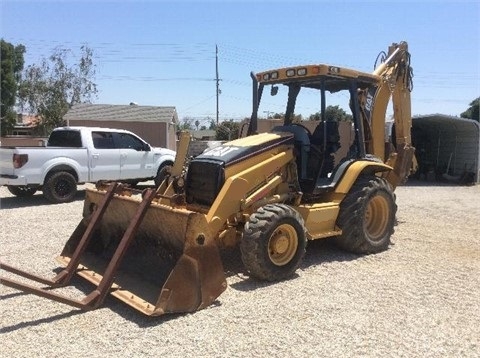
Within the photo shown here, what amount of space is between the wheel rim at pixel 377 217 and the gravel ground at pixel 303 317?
36cm

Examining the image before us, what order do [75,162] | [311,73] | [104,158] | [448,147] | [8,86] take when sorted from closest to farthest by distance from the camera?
[311,73]
[75,162]
[104,158]
[448,147]
[8,86]

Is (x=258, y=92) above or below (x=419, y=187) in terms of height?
above

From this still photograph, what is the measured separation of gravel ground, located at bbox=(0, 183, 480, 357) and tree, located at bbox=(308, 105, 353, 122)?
1.93 metres

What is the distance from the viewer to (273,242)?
222 inches

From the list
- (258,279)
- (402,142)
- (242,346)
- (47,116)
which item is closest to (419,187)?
(402,142)

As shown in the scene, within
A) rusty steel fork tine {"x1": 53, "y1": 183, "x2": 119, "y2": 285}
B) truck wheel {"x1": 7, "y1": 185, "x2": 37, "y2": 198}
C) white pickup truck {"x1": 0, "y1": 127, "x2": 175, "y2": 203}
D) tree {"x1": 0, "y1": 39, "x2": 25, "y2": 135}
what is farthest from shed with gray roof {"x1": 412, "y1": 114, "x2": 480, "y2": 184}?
tree {"x1": 0, "y1": 39, "x2": 25, "y2": 135}

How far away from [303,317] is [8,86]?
1833 inches

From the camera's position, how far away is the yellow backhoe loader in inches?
191

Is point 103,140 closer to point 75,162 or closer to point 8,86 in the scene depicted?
point 75,162

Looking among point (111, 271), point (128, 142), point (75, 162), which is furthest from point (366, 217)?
point (128, 142)

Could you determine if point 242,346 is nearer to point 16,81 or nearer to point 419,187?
point 419,187

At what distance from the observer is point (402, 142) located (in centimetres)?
895

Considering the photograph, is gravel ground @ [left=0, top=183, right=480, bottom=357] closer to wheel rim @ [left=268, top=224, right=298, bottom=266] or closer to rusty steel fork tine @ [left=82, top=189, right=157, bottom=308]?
rusty steel fork tine @ [left=82, top=189, right=157, bottom=308]

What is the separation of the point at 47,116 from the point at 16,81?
9.37 meters
